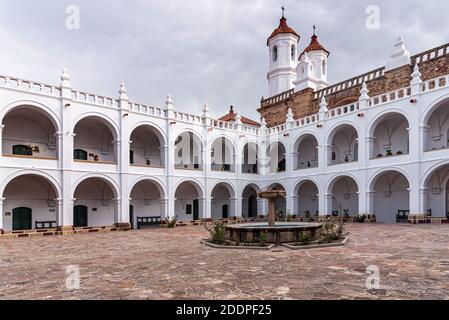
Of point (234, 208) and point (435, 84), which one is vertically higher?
point (435, 84)

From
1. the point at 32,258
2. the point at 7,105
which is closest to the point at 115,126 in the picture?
the point at 7,105

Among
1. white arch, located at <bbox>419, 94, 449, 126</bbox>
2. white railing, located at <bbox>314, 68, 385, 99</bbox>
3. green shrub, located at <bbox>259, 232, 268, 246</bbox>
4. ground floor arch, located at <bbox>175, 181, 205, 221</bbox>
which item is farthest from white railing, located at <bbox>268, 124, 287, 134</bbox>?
green shrub, located at <bbox>259, 232, 268, 246</bbox>

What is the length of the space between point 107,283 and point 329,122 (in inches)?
876

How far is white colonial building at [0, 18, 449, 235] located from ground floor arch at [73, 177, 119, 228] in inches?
2.9

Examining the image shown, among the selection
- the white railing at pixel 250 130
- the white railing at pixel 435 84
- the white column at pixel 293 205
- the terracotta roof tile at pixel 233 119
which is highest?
the terracotta roof tile at pixel 233 119

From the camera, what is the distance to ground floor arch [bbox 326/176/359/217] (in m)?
26.8

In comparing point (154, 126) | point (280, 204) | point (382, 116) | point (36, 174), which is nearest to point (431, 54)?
point (382, 116)

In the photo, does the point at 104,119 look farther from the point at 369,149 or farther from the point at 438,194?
the point at 438,194

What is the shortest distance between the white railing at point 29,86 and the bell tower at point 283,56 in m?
23.2

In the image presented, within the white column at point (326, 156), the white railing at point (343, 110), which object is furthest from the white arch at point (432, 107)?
the white column at point (326, 156)

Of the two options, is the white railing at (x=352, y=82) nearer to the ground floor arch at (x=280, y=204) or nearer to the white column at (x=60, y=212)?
the ground floor arch at (x=280, y=204)

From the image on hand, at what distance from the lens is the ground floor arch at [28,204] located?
20317 millimetres

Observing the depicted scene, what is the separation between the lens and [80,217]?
2355 cm

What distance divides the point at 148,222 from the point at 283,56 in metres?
22.5
